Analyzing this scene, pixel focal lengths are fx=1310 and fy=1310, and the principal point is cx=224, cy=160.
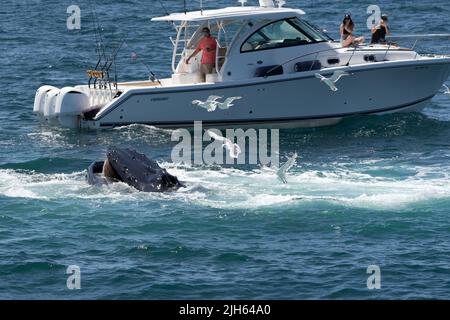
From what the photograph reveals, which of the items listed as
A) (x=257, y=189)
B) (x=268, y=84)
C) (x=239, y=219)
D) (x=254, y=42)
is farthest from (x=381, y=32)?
(x=239, y=219)

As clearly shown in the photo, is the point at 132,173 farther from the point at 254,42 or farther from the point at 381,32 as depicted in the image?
the point at 381,32

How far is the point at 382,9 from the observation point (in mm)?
53969

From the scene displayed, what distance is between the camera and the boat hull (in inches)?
1371

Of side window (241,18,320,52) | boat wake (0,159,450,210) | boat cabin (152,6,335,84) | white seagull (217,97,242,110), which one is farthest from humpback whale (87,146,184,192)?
side window (241,18,320,52)

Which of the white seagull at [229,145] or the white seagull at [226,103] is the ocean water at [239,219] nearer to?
the white seagull at [229,145]

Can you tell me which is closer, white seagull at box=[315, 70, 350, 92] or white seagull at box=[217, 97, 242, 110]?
white seagull at box=[315, 70, 350, 92]

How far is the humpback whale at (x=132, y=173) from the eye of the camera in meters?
28.3

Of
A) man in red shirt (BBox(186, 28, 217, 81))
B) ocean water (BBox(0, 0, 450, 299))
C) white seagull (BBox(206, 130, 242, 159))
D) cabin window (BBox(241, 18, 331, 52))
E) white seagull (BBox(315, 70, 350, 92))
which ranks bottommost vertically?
ocean water (BBox(0, 0, 450, 299))

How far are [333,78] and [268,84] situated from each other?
1769 millimetres

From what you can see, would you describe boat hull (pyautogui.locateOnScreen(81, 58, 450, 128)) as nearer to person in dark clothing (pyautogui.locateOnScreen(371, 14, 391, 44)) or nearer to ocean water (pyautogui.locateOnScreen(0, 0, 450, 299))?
ocean water (pyautogui.locateOnScreen(0, 0, 450, 299))

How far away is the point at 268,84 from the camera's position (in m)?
34.8

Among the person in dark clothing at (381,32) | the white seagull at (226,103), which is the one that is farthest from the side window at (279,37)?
the person in dark clothing at (381,32)

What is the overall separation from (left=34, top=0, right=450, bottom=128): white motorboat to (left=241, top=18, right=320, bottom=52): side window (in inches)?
1.1
